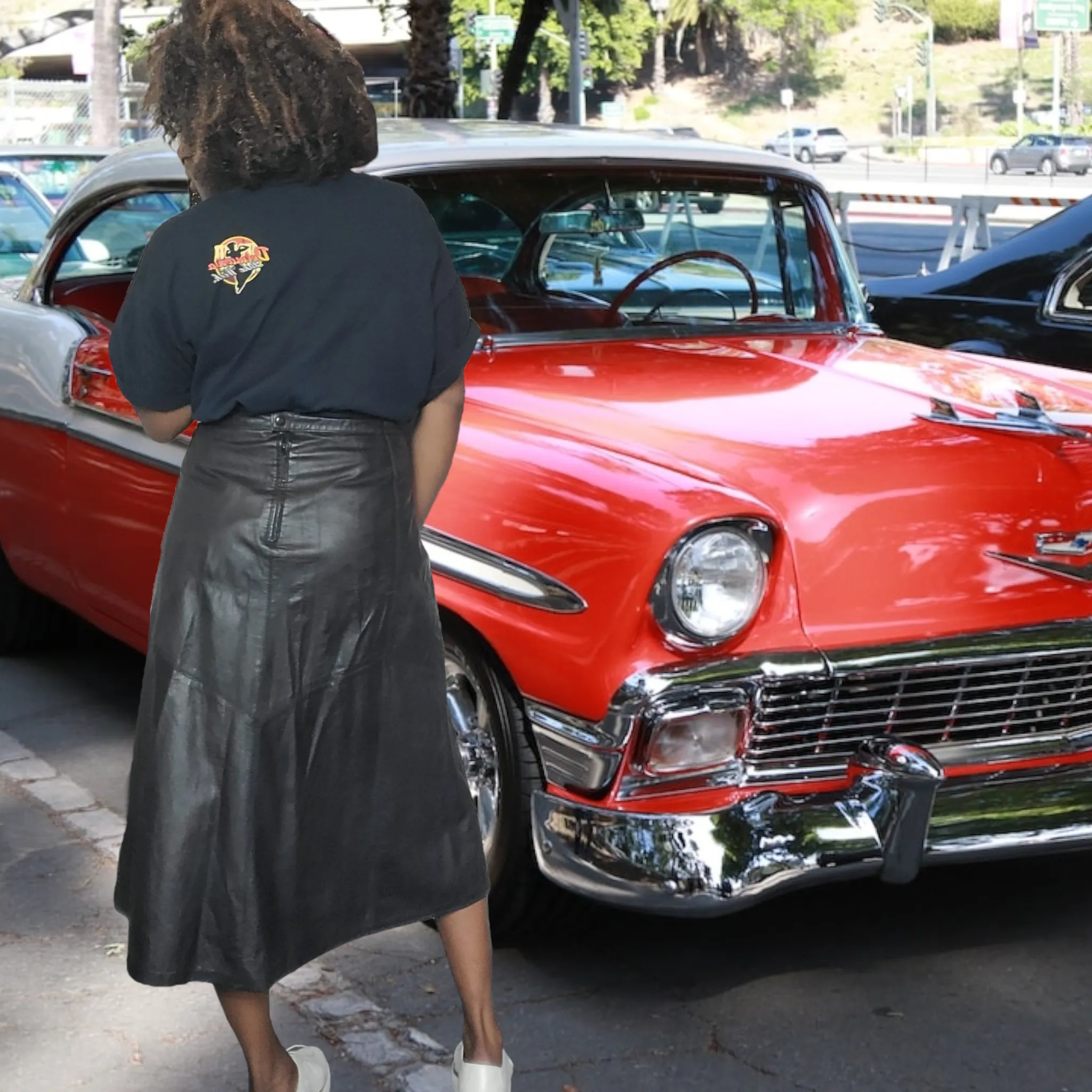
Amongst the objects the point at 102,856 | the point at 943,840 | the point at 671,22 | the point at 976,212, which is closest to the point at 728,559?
the point at 943,840

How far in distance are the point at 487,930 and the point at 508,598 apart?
2.44 feet

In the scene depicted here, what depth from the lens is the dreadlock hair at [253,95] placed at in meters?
2.49

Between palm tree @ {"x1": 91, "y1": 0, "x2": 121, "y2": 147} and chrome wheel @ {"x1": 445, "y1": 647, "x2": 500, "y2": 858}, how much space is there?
86.2 ft

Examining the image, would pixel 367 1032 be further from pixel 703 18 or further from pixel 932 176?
pixel 703 18

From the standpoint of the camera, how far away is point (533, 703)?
3.35m

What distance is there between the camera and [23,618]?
19.6 ft

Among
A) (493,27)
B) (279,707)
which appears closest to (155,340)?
(279,707)

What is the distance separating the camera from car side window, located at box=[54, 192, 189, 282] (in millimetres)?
5266

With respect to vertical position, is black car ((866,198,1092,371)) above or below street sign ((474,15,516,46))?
below

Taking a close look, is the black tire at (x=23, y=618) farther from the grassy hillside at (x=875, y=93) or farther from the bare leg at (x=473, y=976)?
the grassy hillside at (x=875, y=93)

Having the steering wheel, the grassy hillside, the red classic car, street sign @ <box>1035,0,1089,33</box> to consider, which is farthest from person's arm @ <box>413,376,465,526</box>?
the grassy hillside

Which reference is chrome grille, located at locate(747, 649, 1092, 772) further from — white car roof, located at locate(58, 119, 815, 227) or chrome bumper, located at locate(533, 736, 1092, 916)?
white car roof, located at locate(58, 119, 815, 227)

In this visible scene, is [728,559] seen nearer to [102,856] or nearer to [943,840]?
[943,840]

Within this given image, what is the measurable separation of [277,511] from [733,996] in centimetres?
148
